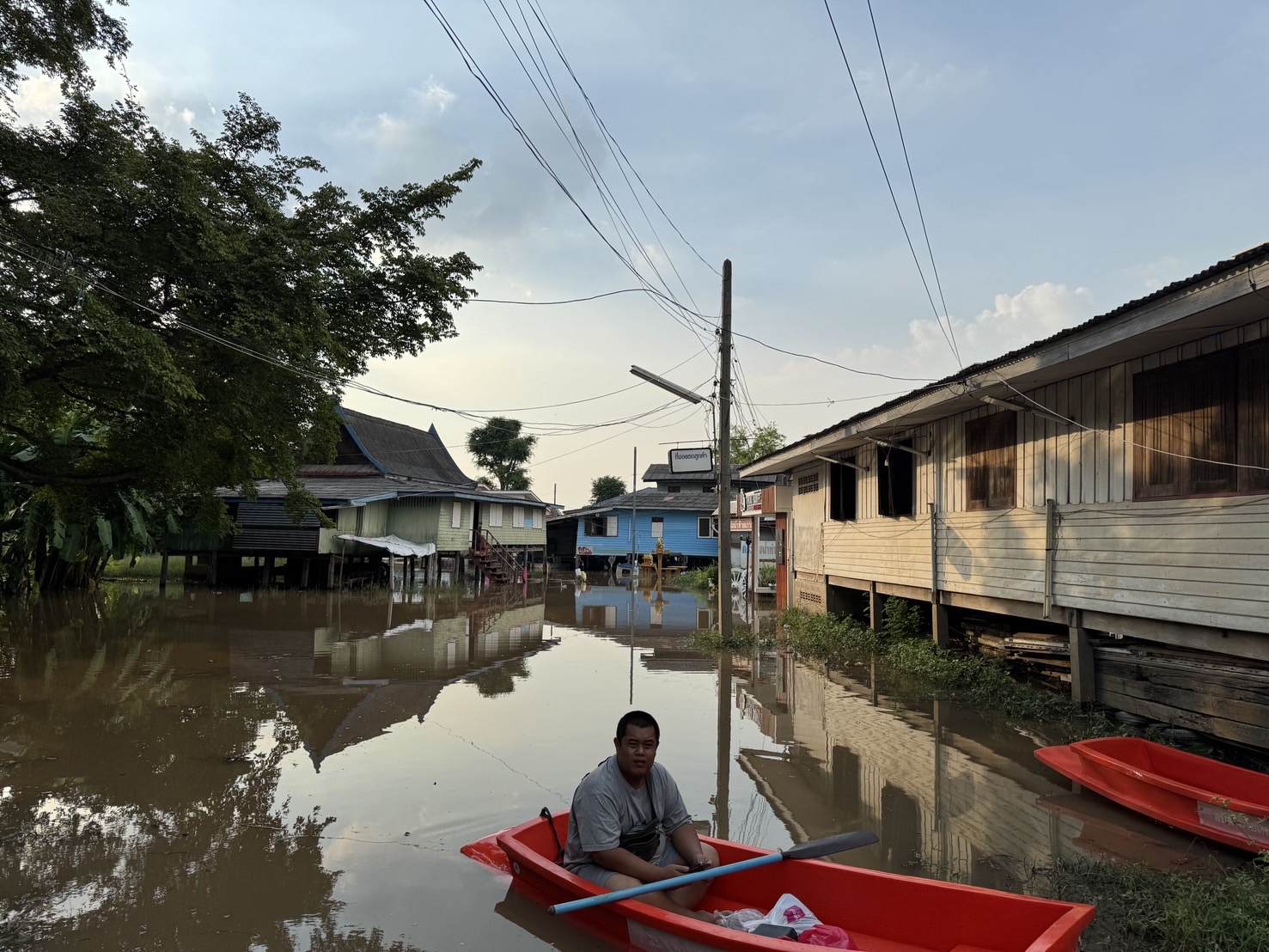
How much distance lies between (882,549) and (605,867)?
11149 millimetres

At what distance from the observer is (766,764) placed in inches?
323

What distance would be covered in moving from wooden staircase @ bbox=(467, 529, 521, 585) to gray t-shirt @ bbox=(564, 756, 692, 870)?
1140 inches

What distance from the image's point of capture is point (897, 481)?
14.0 m

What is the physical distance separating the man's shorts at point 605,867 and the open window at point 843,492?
40.5 feet

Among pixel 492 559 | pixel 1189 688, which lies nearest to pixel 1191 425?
pixel 1189 688

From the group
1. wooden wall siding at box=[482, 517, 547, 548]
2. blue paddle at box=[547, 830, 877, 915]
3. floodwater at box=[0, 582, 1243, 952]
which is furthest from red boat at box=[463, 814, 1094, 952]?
wooden wall siding at box=[482, 517, 547, 548]

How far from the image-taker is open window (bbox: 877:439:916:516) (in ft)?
44.7

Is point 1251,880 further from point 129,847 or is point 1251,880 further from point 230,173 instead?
point 230,173

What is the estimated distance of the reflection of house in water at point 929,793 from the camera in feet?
19.1

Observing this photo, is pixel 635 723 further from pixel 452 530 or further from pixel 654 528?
pixel 654 528

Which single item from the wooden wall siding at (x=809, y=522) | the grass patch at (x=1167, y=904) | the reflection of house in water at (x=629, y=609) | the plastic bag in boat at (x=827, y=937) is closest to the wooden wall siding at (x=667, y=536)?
the reflection of house in water at (x=629, y=609)

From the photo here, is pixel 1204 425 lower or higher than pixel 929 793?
higher

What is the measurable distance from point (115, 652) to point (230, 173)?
27.6 ft

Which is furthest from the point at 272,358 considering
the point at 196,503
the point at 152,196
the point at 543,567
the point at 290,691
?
the point at 543,567
